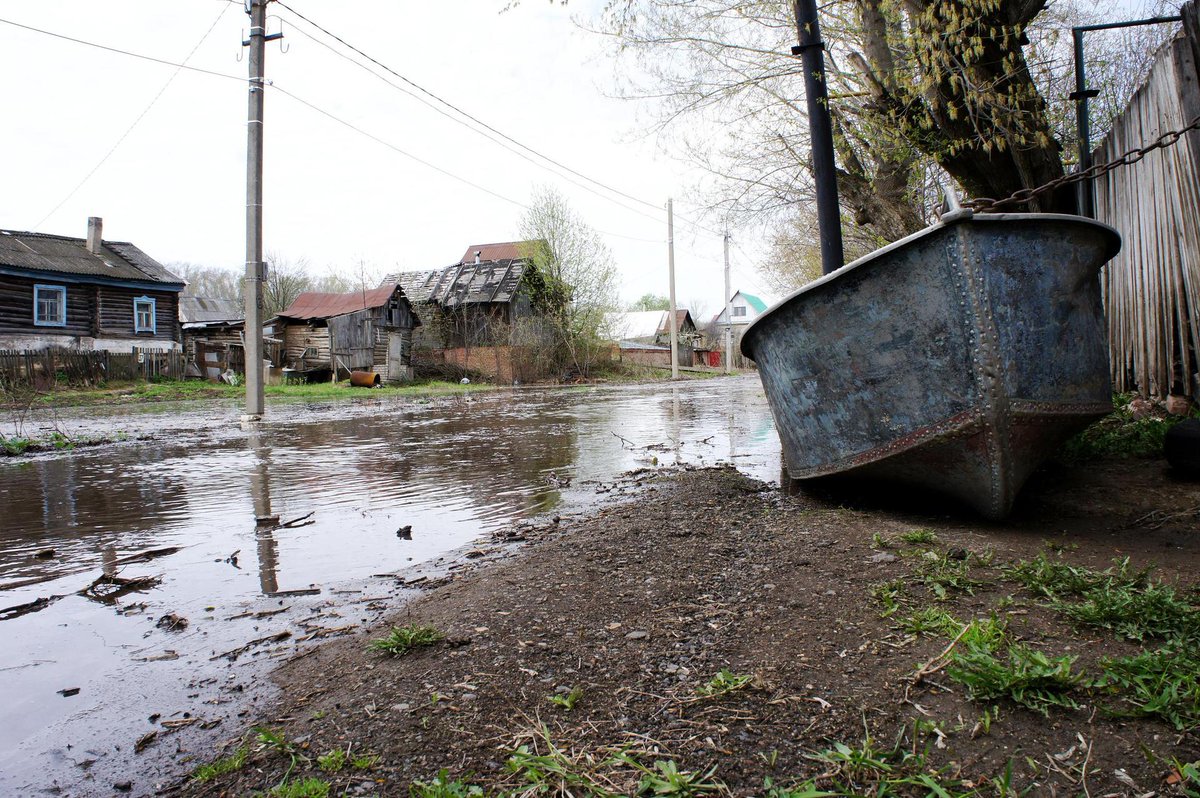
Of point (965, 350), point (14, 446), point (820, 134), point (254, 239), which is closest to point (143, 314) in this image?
point (254, 239)

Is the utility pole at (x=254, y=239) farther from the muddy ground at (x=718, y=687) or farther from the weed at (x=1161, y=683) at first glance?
the weed at (x=1161, y=683)

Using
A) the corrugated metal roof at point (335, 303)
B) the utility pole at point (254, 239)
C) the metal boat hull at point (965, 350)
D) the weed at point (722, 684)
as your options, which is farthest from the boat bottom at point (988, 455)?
the corrugated metal roof at point (335, 303)

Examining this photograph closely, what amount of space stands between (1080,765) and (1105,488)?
3228mm

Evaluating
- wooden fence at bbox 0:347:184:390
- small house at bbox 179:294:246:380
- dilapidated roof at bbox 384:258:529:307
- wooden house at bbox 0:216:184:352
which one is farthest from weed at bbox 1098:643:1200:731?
dilapidated roof at bbox 384:258:529:307

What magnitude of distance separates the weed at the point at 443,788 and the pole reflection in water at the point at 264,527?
197 centimetres

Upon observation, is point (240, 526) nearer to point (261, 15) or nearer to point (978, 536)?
point (978, 536)

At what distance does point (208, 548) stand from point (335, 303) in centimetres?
3443

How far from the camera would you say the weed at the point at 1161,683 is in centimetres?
166

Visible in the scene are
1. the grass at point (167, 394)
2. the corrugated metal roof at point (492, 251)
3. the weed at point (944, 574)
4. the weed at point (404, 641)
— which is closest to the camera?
the weed at point (404, 641)

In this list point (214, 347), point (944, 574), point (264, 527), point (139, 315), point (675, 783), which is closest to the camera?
point (675, 783)

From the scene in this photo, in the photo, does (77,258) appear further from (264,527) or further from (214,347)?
(264,527)

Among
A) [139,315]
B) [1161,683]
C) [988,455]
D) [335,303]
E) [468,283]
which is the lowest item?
[1161,683]

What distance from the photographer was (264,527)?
4.46 metres

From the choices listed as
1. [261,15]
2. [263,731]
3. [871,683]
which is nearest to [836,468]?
[871,683]
